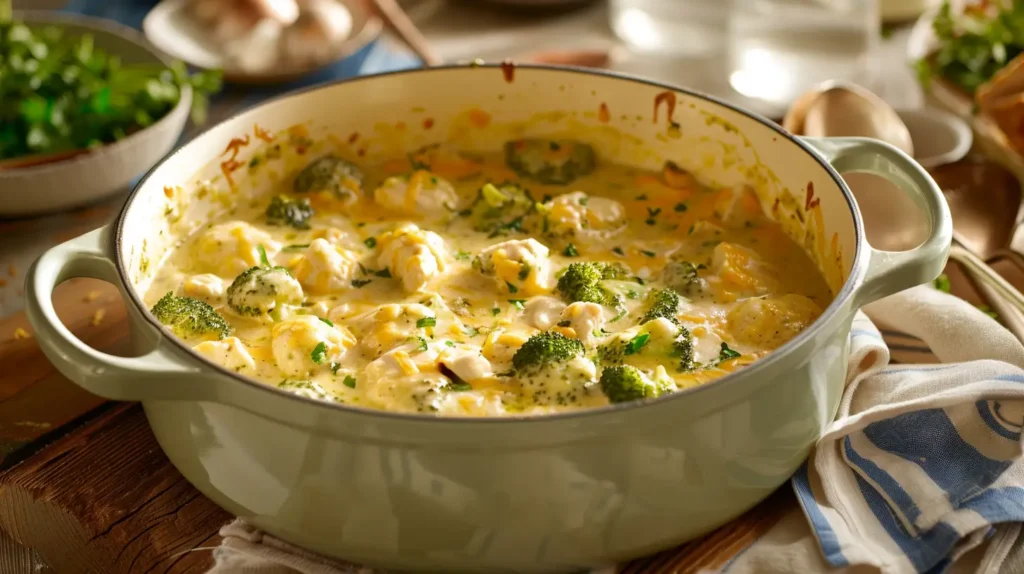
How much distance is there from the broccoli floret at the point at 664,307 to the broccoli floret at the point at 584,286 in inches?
3.1

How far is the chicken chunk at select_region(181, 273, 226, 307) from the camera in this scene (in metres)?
2.31

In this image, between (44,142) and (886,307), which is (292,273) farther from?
(886,307)

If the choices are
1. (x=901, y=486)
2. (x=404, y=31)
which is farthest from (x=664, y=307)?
(x=404, y=31)

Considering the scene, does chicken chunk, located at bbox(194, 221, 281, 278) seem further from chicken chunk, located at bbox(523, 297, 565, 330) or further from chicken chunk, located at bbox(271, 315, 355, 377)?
chicken chunk, located at bbox(523, 297, 565, 330)

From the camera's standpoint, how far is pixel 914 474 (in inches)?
76.1

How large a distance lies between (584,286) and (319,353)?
573 millimetres

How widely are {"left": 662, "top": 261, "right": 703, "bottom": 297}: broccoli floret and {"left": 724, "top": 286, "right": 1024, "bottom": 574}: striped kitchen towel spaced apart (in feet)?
1.12

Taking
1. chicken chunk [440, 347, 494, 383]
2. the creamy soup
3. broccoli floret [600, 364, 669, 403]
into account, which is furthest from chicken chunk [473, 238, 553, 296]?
broccoli floret [600, 364, 669, 403]

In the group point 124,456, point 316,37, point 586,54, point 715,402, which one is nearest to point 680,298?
point 715,402

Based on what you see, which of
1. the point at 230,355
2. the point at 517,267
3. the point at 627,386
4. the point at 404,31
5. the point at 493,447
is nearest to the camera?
the point at 493,447

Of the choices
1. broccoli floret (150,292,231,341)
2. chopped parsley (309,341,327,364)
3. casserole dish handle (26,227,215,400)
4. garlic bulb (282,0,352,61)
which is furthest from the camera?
garlic bulb (282,0,352,61)

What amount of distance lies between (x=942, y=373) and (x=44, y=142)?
7.97ft

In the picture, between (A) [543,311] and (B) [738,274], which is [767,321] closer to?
(B) [738,274]

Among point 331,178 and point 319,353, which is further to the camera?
point 331,178
